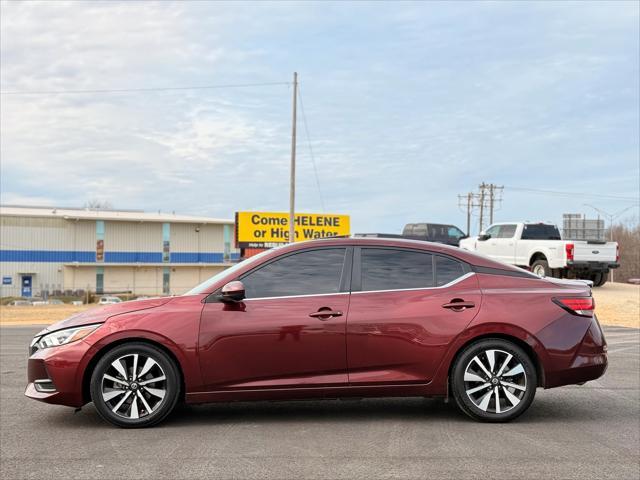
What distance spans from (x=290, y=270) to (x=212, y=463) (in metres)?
1.96

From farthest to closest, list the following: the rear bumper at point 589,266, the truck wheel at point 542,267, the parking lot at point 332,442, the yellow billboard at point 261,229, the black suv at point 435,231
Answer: the yellow billboard at point 261,229 → the black suv at point 435,231 → the truck wheel at point 542,267 → the rear bumper at point 589,266 → the parking lot at point 332,442

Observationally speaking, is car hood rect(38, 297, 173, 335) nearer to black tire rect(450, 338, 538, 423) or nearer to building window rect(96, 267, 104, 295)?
black tire rect(450, 338, 538, 423)

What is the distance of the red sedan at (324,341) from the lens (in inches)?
238

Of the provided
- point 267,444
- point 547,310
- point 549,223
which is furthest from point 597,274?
point 267,444

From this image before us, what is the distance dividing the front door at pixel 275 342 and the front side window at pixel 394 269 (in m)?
0.37

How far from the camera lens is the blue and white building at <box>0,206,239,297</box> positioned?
63438 mm

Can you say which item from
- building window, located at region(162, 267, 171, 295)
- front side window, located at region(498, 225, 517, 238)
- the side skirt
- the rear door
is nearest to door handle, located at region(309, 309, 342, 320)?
the rear door

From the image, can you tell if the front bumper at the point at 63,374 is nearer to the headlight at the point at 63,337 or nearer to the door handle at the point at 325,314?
the headlight at the point at 63,337

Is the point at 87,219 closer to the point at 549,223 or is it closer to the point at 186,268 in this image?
the point at 186,268

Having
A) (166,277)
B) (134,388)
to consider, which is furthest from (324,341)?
(166,277)

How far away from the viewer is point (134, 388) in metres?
6.02

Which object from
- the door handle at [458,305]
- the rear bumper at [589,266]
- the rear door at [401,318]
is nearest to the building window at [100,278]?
the rear bumper at [589,266]

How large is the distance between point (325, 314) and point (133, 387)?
1733mm

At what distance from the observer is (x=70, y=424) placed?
632 cm
